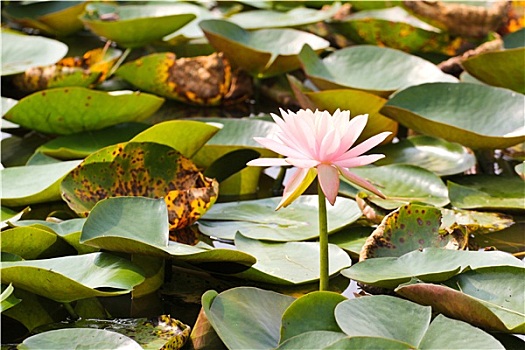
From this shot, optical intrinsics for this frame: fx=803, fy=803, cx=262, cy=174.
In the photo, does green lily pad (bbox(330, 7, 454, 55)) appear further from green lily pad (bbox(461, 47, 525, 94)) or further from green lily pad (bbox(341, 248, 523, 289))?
green lily pad (bbox(341, 248, 523, 289))

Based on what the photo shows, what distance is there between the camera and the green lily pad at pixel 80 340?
0.90m

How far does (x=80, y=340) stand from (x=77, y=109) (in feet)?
2.65

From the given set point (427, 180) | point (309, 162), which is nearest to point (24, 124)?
point (427, 180)

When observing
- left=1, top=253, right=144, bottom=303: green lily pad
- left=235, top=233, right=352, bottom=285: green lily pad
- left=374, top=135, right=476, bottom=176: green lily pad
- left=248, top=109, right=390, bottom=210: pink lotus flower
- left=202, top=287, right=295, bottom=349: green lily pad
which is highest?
left=248, top=109, right=390, bottom=210: pink lotus flower

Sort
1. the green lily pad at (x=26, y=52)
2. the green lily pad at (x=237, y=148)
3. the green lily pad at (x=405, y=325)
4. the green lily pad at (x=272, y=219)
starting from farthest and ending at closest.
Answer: the green lily pad at (x=26, y=52) → the green lily pad at (x=237, y=148) → the green lily pad at (x=272, y=219) → the green lily pad at (x=405, y=325)

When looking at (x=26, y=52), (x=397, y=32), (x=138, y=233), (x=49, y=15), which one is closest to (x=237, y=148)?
(x=138, y=233)

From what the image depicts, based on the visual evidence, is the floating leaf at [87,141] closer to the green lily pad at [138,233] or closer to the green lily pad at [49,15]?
the green lily pad at [138,233]

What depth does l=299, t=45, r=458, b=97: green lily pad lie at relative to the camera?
5.97 feet

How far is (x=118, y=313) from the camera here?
1.10 m

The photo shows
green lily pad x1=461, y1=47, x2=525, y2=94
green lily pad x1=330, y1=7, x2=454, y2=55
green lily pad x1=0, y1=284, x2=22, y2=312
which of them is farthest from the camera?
green lily pad x1=330, y1=7, x2=454, y2=55

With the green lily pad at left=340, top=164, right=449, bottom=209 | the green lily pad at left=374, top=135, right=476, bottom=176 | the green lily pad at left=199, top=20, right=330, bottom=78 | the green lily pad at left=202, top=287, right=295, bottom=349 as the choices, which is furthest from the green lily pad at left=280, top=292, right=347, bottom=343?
the green lily pad at left=199, top=20, right=330, bottom=78

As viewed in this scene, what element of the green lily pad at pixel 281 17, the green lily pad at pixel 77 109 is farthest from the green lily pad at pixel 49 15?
the green lily pad at pixel 77 109

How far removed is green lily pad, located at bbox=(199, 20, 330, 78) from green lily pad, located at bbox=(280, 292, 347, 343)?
43.7 inches

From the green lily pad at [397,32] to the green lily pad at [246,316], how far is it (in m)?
1.46
